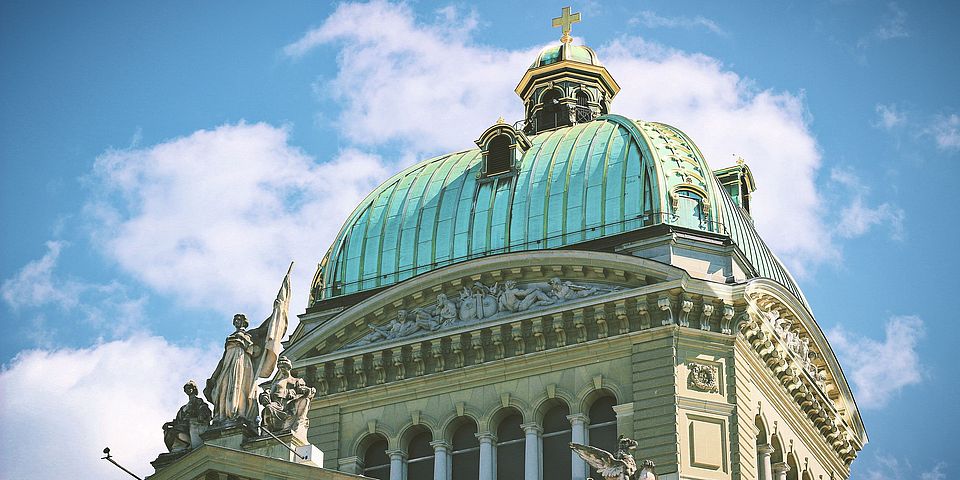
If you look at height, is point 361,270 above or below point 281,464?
above

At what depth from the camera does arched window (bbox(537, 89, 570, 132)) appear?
63.6 m

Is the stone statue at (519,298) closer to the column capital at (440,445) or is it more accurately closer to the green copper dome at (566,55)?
the column capital at (440,445)

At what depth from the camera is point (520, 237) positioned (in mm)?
55094

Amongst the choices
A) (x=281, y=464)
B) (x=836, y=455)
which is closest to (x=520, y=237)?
(x=836, y=455)

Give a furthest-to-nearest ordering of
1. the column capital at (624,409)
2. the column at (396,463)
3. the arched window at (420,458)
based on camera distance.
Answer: the arched window at (420,458)
the column at (396,463)
the column capital at (624,409)

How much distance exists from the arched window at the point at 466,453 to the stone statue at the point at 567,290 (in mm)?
4370

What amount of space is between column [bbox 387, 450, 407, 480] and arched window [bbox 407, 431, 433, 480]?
0.33 meters

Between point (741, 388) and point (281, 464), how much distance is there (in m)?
15.3

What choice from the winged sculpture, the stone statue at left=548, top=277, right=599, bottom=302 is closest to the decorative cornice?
the stone statue at left=548, top=277, right=599, bottom=302

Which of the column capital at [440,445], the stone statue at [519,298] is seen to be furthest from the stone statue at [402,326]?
the column capital at [440,445]

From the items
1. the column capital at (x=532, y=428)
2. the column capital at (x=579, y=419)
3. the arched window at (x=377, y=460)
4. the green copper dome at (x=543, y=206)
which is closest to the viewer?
the column capital at (x=579, y=419)

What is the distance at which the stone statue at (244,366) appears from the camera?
140 feet

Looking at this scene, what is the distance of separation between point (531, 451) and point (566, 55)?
19.1 metres

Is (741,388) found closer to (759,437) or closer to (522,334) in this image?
(759,437)
